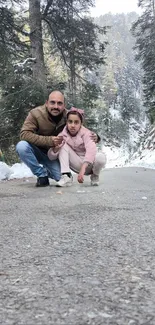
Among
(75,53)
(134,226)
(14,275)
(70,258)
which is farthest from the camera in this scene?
(75,53)

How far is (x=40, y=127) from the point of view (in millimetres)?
5160

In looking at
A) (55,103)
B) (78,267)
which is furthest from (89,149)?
(78,267)

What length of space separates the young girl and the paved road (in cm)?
208

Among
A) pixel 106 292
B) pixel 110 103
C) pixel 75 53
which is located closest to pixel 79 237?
→ pixel 106 292

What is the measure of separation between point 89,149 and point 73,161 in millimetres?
344

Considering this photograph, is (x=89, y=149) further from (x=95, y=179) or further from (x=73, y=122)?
(x=95, y=179)

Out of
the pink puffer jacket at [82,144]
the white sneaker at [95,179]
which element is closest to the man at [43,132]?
the pink puffer jacket at [82,144]

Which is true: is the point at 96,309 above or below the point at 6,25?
below

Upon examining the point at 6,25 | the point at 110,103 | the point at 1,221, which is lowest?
the point at 1,221

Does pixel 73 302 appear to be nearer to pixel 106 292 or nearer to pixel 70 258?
pixel 106 292

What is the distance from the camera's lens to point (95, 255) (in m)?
1.61

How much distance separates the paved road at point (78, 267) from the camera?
1019 millimetres

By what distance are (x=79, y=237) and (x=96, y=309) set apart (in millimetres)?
936

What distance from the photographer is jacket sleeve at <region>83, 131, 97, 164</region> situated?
4.81 m
